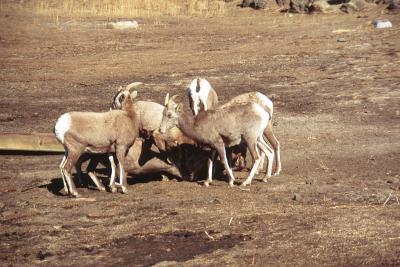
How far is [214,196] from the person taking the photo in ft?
42.4

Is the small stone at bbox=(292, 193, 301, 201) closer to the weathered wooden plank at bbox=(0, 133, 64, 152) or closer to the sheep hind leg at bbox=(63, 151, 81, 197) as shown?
the sheep hind leg at bbox=(63, 151, 81, 197)

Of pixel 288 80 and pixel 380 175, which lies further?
pixel 288 80

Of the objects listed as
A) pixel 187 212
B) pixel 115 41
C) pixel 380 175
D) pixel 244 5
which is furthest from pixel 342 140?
pixel 244 5

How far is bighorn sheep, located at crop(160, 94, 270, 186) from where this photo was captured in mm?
13961

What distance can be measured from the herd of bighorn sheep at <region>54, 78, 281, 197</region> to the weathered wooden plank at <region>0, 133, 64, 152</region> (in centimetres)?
232

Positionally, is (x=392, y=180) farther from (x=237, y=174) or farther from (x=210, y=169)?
(x=210, y=169)

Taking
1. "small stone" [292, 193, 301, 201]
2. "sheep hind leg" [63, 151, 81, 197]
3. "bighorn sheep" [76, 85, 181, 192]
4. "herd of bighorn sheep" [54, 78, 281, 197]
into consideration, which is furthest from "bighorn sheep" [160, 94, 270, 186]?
"sheep hind leg" [63, 151, 81, 197]

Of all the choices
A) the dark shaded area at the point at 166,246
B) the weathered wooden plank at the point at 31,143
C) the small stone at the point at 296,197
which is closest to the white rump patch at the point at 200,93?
the weathered wooden plank at the point at 31,143

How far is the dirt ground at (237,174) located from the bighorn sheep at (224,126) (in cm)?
64

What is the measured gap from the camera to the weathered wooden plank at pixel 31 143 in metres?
16.7

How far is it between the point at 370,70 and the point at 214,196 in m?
12.0

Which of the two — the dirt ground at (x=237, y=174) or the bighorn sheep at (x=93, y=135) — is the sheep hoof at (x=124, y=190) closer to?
the bighorn sheep at (x=93, y=135)

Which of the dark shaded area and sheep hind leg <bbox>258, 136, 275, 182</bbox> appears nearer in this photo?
the dark shaded area

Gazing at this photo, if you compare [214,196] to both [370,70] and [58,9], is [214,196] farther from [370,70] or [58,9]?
[58,9]
